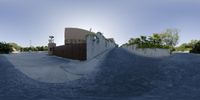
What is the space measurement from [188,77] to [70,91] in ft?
23.1

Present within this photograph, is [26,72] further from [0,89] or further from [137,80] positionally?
[137,80]

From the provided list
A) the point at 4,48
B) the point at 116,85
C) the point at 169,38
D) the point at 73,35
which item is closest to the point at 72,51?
the point at 116,85

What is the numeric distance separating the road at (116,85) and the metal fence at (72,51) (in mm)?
4864

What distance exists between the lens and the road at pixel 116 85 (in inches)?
517

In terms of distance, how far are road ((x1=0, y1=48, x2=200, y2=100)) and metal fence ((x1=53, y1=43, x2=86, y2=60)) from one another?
4.86 m

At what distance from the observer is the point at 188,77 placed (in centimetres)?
1711

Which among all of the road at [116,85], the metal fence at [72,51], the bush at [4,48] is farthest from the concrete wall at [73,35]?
the road at [116,85]

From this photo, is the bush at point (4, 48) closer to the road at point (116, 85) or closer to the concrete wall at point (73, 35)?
the concrete wall at point (73, 35)

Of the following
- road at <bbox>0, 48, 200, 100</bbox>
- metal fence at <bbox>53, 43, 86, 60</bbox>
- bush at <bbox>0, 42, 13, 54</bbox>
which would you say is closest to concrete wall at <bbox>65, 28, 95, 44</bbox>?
metal fence at <bbox>53, 43, 86, 60</bbox>

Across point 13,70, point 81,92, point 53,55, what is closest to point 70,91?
point 81,92

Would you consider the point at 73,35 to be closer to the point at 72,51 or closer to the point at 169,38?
the point at 72,51

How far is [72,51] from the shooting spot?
25859mm

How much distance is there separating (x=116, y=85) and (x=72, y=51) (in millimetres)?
11295

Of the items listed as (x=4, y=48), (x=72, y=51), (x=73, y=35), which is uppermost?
(x=73, y=35)
